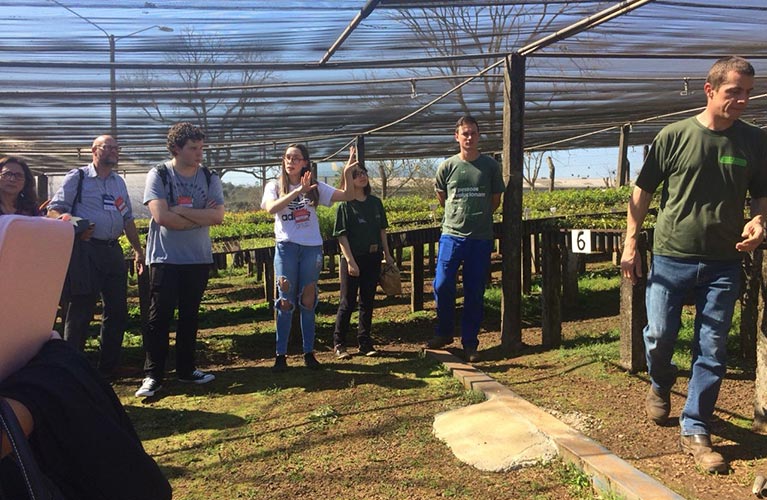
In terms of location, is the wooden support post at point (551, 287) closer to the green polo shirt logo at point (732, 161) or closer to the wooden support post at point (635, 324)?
the wooden support post at point (635, 324)

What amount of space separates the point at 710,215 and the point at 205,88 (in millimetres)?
5519

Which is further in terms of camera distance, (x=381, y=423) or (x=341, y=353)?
(x=341, y=353)

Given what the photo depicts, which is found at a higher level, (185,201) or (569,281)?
(185,201)

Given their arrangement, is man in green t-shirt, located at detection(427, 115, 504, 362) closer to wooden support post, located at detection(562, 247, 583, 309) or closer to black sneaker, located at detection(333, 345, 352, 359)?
black sneaker, located at detection(333, 345, 352, 359)

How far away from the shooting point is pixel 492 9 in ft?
16.4

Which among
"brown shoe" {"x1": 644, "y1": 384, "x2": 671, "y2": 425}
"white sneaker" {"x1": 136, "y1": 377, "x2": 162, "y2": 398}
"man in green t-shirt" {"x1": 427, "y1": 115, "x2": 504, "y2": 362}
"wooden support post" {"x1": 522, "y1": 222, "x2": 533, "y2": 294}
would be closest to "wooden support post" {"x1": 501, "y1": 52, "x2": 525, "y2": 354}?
"man in green t-shirt" {"x1": 427, "y1": 115, "x2": 504, "y2": 362}

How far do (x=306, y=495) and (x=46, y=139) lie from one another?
8851 millimetres

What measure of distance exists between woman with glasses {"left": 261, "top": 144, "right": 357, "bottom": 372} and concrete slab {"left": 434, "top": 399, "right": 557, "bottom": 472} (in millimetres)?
1626

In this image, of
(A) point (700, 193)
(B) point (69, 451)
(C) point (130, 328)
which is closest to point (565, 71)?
(A) point (700, 193)

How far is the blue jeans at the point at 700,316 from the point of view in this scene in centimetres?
298

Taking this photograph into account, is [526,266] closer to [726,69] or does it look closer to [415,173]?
[726,69]

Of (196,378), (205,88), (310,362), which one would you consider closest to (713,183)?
(310,362)

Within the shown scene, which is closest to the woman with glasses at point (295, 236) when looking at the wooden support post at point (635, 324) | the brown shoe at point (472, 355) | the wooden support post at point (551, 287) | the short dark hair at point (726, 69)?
the brown shoe at point (472, 355)

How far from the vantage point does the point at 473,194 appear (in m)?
5.00
